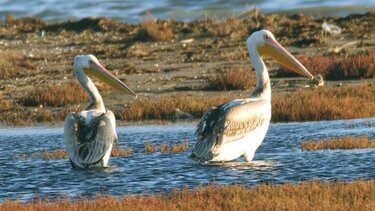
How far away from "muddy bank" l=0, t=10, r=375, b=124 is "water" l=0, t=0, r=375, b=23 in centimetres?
441

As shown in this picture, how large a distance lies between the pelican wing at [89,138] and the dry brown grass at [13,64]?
404 inches

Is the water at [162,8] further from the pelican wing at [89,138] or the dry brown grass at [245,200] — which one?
the dry brown grass at [245,200]

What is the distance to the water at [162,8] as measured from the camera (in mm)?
36750

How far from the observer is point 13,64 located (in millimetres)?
23172

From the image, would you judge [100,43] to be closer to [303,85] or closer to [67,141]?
[303,85]

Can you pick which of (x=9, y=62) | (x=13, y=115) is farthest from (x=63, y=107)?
(x=9, y=62)

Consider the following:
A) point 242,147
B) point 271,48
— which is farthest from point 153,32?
point 242,147

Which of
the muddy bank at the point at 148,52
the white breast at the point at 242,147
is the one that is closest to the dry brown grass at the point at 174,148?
the white breast at the point at 242,147

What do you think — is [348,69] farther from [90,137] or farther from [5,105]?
[90,137]

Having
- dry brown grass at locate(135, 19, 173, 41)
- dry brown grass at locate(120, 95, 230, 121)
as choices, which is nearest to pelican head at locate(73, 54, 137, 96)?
dry brown grass at locate(120, 95, 230, 121)

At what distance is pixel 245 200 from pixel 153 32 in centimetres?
1838

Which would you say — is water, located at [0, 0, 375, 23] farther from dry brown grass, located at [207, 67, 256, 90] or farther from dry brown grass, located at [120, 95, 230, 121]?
dry brown grass, located at [120, 95, 230, 121]

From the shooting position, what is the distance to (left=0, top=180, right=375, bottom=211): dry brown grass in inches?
345

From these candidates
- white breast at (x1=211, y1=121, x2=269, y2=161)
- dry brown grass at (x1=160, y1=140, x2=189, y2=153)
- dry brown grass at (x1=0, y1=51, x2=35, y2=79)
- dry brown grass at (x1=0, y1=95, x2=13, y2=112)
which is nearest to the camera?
white breast at (x1=211, y1=121, x2=269, y2=161)
